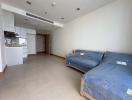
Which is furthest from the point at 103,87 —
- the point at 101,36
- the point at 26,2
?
the point at 26,2

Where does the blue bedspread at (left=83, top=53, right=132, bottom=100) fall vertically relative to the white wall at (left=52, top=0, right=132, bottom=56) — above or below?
below

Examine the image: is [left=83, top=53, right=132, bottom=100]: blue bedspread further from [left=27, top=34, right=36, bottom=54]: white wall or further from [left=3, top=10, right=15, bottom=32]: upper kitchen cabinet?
[left=27, top=34, right=36, bottom=54]: white wall

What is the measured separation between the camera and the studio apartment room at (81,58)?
158cm

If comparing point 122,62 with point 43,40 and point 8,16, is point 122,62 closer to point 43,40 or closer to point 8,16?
point 8,16

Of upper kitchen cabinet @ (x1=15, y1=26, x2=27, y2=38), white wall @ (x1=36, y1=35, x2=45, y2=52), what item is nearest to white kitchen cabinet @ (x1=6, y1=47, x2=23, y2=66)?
upper kitchen cabinet @ (x1=15, y1=26, x2=27, y2=38)

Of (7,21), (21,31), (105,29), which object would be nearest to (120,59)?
(105,29)

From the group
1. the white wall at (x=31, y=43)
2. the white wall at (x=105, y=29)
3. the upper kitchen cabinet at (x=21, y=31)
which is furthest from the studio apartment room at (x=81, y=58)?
the white wall at (x=31, y=43)

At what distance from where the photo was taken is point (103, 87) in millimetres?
1340

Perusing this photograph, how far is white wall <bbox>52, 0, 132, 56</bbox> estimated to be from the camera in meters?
2.58

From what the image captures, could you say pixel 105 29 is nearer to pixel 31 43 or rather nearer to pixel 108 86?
pixel 108 86

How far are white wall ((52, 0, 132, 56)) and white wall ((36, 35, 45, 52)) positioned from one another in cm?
480

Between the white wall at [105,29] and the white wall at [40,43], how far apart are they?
189 inches

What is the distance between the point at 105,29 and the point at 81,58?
150cm

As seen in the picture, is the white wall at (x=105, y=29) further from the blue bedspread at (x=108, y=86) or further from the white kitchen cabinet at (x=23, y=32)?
the white kitchen cabinet at (x=23, y=32)
